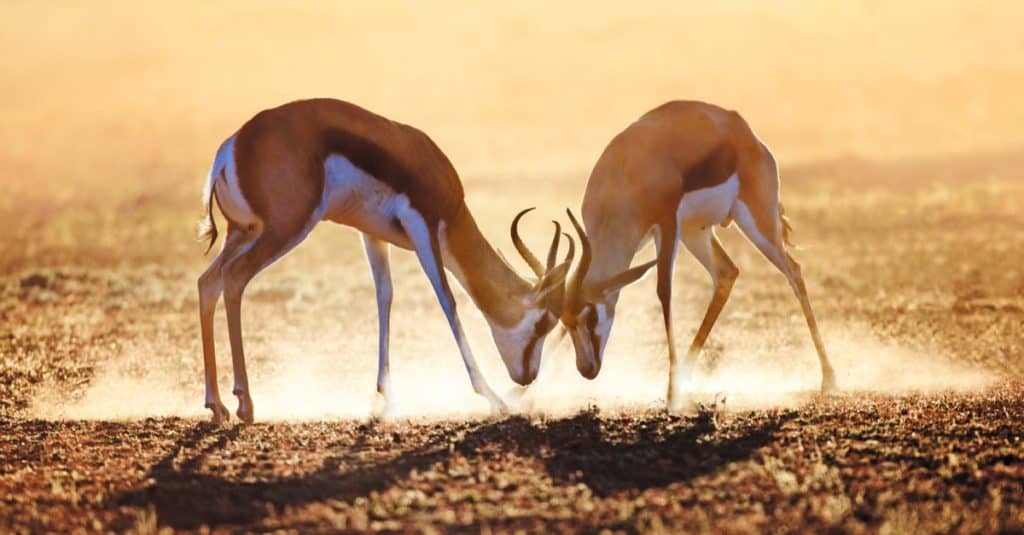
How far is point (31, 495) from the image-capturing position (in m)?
8.74

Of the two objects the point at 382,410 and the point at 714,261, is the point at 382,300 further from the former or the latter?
the point at 714,261

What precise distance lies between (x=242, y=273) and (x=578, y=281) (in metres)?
2.71

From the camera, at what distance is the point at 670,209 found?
12016mm

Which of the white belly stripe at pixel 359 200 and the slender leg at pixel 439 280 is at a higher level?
the white belly stripe at pixel 359 200

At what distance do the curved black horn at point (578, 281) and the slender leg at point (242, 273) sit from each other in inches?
87.0

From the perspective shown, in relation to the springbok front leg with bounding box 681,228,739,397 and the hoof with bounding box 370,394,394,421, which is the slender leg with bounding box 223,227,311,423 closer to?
the hoof with bounding box 370,394,394,421

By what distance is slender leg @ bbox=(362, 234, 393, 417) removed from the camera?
11.9m

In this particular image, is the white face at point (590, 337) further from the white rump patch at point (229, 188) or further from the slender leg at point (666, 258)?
the white rump patch at point (229, 188)

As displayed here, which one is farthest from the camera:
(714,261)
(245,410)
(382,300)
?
(714,261)

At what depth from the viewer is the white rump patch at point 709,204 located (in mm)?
12312

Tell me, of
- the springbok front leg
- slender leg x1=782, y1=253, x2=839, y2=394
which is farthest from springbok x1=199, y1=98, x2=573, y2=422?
slender leg x1=782, y1=253, x2=839, y2=394

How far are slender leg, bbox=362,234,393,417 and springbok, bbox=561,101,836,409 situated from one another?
66.0 inches

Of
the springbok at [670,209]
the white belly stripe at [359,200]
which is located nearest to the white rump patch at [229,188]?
the white belly stripe at [359,200]

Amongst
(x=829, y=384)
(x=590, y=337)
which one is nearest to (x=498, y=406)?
(x=590, y=337)
